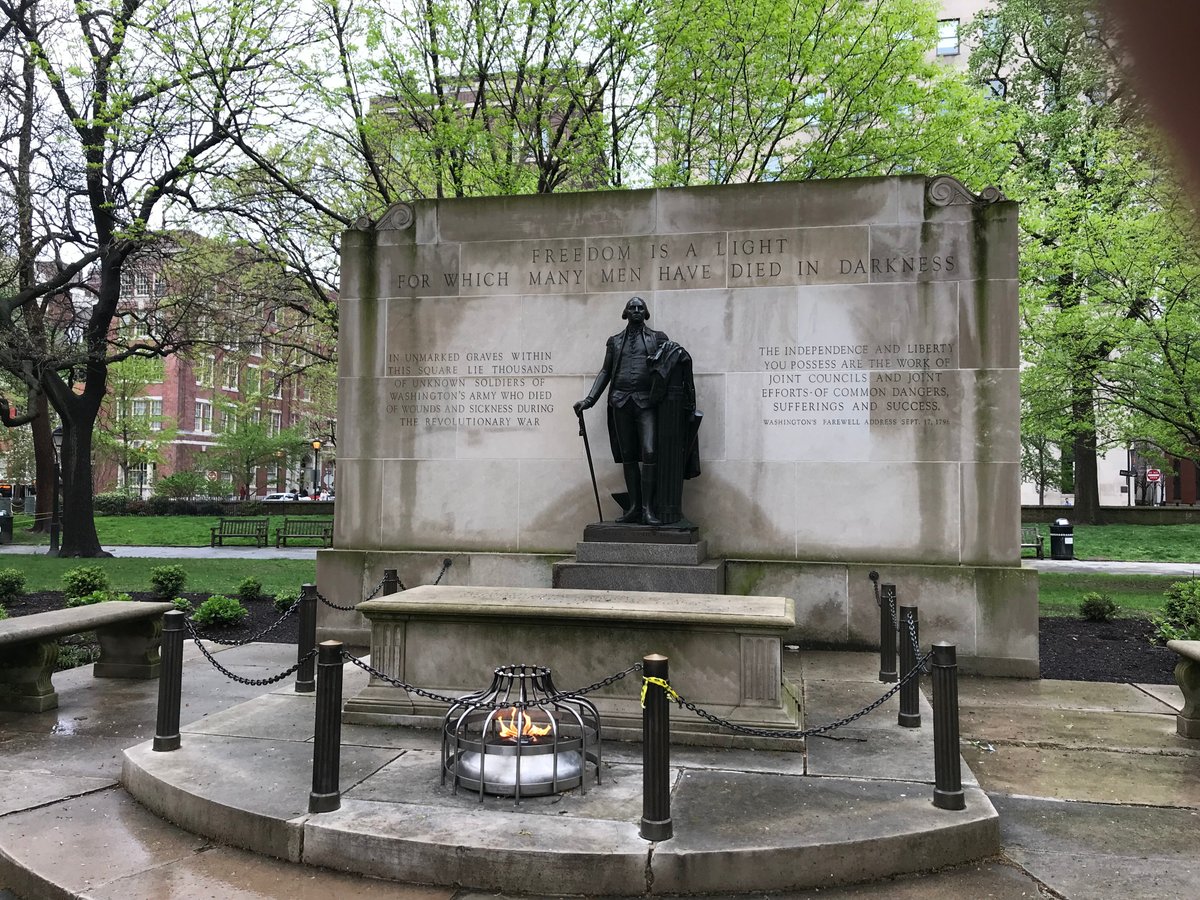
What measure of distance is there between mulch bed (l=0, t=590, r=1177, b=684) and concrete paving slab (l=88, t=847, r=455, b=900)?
408cm

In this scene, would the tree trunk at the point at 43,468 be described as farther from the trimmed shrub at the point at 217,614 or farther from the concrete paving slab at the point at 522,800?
the concrete paving slab at the point at 522,800

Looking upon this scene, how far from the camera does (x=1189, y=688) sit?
8.02 m

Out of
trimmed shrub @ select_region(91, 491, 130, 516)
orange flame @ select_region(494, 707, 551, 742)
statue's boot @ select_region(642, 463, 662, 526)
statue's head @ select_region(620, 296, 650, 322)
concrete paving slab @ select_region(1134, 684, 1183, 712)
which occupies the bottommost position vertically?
concrete paving slab @ select_region(1134, 684, 1183, 712)

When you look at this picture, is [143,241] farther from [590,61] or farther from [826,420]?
[826,420]

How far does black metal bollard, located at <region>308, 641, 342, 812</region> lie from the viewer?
219 inches

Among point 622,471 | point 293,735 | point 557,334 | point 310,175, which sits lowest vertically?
point 293,735

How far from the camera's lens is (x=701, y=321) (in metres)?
11.7

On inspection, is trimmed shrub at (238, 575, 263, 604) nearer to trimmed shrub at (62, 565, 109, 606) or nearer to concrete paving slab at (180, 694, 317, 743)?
trimmed shrub at (62, 565, 109, 606)

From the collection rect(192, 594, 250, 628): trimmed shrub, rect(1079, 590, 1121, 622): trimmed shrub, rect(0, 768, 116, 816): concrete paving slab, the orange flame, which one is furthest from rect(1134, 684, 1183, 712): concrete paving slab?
rect(192, 594, 250, 628): trimmed shrub

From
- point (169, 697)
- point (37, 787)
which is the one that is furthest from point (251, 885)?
point (37, 787)

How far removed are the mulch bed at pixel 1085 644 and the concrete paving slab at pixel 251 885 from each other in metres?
4.08

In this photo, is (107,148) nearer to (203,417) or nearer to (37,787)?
(37,787)

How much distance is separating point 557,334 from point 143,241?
14.9 m

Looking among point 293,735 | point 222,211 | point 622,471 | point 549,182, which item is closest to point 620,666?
point 293,735
